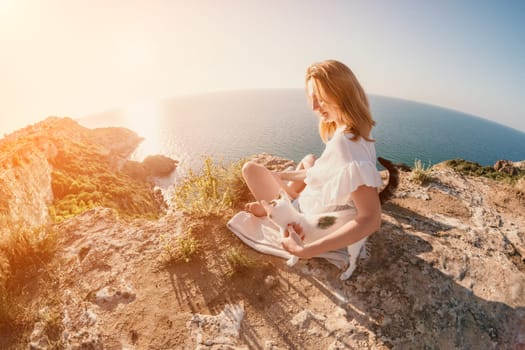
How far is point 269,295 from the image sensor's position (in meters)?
3.34

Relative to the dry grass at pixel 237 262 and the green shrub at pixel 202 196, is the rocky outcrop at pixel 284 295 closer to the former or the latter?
the dry grass at pixel 237 262

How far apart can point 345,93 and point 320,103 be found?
288 millimetres

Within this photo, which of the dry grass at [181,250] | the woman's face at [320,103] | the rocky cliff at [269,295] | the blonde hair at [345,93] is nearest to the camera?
the blonde hair at [345,93]

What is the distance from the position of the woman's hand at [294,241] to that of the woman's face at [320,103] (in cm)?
128

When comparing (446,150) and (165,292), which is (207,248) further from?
(446,150)

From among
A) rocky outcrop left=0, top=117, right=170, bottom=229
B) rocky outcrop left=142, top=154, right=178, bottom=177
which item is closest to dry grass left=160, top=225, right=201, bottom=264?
rocky outcrop left=0, top=117, right=170, bottom=229

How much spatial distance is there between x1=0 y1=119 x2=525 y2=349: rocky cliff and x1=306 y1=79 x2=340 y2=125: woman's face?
2.24m

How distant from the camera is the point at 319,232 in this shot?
2.88 meters

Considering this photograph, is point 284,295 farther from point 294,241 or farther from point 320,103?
point 320,103

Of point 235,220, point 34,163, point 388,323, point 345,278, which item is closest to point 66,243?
point 235,220

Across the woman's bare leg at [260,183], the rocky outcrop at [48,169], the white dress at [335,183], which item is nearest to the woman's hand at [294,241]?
the white dress at [335,183]

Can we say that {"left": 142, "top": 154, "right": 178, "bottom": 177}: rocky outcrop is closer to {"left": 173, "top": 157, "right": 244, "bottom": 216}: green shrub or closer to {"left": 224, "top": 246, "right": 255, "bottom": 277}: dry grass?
{"left": 173, "top": 157, "right": 244, "bottom": 216}: green shrub

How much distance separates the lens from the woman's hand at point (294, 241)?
8.14 ft

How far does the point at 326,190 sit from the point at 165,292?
8.36 feet
